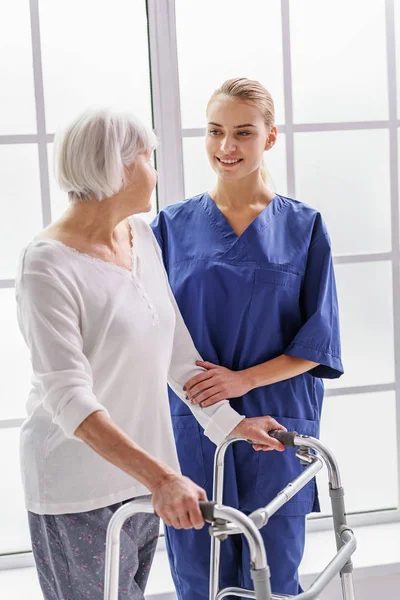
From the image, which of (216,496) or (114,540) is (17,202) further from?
(114,540)

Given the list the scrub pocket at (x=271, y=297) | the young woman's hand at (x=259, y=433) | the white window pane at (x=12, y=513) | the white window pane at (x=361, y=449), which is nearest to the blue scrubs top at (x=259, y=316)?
the scrub pocket at (x=271, y=297)

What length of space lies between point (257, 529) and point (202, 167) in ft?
4.61

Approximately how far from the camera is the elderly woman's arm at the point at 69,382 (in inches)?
48.5

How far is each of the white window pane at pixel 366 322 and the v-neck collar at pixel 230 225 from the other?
55cm

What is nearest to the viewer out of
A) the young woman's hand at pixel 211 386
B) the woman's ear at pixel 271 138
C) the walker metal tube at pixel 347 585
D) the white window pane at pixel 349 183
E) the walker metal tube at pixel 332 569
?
the walker metal tube at pixel 332 569

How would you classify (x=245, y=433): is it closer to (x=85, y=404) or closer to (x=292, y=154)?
(x=85, y=404)

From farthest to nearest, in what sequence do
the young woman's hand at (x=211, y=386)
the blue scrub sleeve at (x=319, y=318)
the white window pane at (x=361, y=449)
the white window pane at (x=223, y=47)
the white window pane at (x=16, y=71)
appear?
the white window pane at (x=361, y=449)
the white window pane at (x=223, y=47)
the white window pane at (x=16, y=71)
the blue scrub sleeve at (x=319, y=318)
the young woman's hand at (x=211, y=386)

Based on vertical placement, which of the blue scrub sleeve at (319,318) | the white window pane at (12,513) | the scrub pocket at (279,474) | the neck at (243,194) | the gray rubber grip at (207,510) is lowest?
the white window pane at (12,513)

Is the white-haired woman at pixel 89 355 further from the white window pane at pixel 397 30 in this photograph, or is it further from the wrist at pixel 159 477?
the white window pane at pixel 397 30

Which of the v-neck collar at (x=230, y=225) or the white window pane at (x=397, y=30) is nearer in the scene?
the v-neck collar at (x=230, y=225)

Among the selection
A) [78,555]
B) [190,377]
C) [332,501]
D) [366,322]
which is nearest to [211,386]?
[190,377]

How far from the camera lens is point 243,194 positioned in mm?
1991

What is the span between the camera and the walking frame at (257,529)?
117cm

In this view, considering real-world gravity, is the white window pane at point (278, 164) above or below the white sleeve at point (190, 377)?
above
